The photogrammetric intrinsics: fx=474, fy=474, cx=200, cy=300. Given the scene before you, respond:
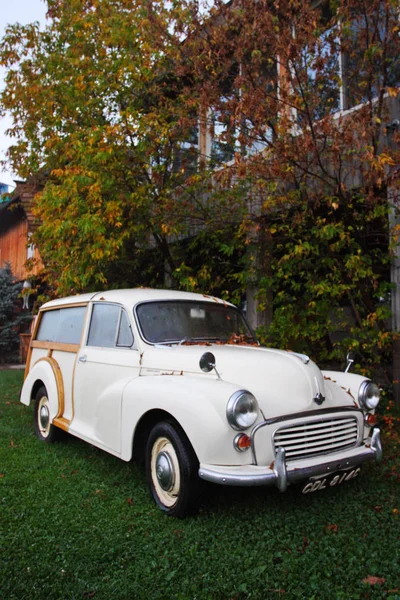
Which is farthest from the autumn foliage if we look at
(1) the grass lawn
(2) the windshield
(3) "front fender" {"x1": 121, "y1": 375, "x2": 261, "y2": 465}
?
(3) "front fender" {"x1": 121, "y1": 375, "x2": 261, "y2": 465}

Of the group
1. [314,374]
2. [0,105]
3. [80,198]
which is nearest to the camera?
[314,374]

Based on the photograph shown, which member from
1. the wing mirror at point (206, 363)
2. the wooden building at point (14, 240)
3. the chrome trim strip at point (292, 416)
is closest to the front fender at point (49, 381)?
the wing mirror at point (206, 363)

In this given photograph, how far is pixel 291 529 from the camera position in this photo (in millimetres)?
3305

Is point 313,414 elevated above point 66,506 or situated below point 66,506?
above

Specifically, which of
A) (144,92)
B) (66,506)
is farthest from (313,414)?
(144,92)

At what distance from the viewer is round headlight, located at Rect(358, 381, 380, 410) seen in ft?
12.9

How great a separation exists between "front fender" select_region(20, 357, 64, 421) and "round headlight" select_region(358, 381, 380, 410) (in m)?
3.14

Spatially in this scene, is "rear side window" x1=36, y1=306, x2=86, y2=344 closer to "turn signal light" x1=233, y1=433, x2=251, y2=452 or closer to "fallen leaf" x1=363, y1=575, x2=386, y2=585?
"turn signal light" x1=233, y1=433, x2=251, y2=452

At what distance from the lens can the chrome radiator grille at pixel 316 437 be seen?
323 cm

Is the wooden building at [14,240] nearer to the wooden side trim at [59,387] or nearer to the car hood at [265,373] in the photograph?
the wooden side trim at [59,387]

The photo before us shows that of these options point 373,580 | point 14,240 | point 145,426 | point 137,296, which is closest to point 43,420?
point 137,296

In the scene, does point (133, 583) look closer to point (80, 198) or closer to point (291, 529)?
point (291, 529)

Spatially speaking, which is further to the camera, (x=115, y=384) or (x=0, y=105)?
(x=0, y=105)

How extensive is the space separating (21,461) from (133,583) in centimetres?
265
